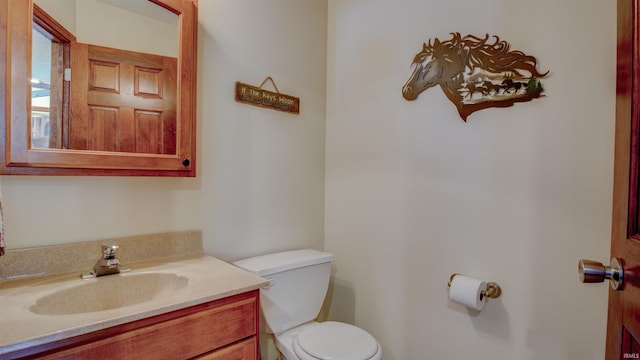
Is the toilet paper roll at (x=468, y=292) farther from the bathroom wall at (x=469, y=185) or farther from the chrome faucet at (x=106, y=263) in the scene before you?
the chrome faucet at (x=106, y=263)

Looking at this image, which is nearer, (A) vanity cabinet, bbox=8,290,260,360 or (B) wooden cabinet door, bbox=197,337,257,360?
(A) vanity cabinet, bbox=8,290,260,360

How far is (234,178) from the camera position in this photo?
1567mm

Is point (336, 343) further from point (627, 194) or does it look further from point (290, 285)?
point (627, 194)

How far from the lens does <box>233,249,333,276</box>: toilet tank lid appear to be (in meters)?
1.43

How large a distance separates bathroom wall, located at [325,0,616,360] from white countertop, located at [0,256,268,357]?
881 mm

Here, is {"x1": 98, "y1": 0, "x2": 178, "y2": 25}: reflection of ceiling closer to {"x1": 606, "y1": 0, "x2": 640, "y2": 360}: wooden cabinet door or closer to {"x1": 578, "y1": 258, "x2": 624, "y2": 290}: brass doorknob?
{"x1": 606, "y1": 0, "x2": 640, "y2": 360}: wooden cabinet door

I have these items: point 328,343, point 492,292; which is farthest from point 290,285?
point 492,292

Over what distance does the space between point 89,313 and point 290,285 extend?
86 cm

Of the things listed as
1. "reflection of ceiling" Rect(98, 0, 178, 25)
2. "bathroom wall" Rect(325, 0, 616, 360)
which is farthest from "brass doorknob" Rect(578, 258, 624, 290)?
"reflection of ceiling" Rect(98, 0, 178, 25)

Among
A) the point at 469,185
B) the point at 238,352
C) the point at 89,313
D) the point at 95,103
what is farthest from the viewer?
the point at 469,185

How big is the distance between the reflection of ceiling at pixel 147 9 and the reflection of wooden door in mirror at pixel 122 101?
0.52 ft

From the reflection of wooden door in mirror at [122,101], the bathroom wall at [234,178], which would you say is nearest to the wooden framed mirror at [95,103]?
the reflection of wooden door in mirror at [122,101]

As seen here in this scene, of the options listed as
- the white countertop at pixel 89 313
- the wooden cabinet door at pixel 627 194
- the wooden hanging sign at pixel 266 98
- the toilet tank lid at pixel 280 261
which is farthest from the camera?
the wooden hanging sign at pixel 266 98

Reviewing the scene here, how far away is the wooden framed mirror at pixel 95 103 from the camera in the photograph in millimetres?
955
